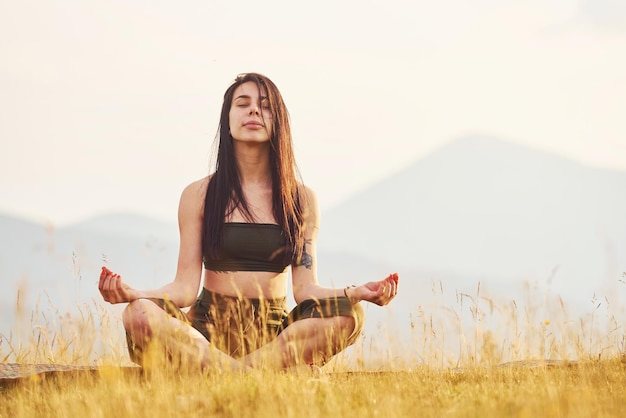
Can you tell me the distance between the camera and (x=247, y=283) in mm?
5621

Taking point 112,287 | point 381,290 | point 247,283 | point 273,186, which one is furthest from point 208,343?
point 273,186

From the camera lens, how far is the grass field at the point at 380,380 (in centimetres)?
398

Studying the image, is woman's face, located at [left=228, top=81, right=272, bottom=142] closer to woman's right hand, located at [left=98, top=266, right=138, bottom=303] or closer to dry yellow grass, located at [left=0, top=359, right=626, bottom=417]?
woman's right hand, located at [left=98, top=266, right=138, bottom=303]

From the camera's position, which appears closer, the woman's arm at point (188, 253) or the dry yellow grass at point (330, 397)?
the dry yellow grass at point (330, 397)

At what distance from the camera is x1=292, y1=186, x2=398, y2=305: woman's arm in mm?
5053

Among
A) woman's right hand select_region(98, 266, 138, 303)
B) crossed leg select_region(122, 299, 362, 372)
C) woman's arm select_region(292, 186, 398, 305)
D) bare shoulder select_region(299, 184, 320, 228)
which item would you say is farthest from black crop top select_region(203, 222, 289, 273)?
woman's right hand select_region(98, 266, 138, 303)

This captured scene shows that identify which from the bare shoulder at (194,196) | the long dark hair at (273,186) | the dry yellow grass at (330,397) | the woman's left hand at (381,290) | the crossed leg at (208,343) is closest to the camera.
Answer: the dry yellow grass at (330,397)

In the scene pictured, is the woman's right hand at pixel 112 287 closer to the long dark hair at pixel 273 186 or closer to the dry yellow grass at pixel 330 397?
the dry yellow grass at pixel 330 397

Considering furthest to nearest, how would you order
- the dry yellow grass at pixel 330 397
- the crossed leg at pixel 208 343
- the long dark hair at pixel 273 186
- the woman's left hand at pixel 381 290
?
the long dark hair at pixel 273 186 → the crossed leg at pixel 208 343 → the woman's left hand at pixel 381 290 → the dry yellow grass at pixel 330 397

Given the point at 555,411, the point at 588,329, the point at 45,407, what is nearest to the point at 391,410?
the point at 555,411

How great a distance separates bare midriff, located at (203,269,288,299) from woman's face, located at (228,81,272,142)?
878 mm

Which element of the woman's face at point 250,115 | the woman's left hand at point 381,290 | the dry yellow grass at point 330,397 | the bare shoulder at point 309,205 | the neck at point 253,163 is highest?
the woman's face at point 250,115

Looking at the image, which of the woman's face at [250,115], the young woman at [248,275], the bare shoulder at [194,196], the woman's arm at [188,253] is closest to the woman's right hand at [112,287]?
the young woman at [248,275]

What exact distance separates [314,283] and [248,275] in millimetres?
422
